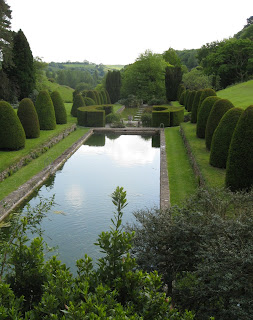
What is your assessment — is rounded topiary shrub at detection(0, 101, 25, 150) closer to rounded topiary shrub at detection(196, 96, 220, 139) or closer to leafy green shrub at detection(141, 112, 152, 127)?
rounded topiary shrub at detection(196, 96, 220, 139)

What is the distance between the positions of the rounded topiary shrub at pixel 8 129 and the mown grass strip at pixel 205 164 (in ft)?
27.7

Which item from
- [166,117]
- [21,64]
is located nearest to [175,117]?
[166,117]

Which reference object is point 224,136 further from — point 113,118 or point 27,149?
point 113,118

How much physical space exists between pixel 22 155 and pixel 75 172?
2.79 metres

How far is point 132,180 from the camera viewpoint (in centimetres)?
1246

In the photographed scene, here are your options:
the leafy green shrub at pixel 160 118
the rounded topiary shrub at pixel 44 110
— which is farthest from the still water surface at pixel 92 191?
the leafy green shrub at pixel 160 118

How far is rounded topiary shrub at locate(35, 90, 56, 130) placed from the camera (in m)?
20.9

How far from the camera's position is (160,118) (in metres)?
25.0

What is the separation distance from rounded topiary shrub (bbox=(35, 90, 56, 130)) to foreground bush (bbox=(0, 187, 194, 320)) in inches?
722

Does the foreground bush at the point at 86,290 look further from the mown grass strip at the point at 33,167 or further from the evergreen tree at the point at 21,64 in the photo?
the evergreen tree at the point at 21,64

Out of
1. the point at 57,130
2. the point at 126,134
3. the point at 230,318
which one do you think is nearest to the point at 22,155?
the point at 57,130

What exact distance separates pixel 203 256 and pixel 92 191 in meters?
7.44

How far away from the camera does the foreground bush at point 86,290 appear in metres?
2.56

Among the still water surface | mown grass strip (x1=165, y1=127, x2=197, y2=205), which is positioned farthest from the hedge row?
the still water surface
